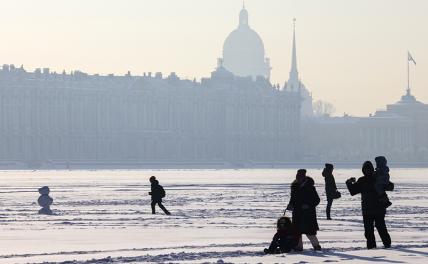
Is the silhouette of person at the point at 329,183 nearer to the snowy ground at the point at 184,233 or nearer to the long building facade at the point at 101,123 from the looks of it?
the snowy ground at the point at 184,233

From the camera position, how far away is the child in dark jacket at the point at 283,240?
22822 millimetres

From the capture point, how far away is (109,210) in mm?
38719

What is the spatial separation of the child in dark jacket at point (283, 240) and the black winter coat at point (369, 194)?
3.90ft

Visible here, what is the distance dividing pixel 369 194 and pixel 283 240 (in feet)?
5.35

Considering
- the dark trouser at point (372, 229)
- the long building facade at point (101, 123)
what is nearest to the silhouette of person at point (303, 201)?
the dark trouser at point (372, 229)

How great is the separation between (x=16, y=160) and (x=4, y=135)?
8.30m

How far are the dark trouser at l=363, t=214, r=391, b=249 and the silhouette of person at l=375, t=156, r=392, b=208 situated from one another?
248mm

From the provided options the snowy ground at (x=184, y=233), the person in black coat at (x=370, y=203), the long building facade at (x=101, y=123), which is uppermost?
the long building facade at (x=101, y=123)

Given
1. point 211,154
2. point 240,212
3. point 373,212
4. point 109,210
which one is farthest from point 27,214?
point 211,154

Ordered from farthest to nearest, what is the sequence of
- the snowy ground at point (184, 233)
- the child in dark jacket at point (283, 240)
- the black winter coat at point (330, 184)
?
the black winter coat at point (330, 184) → the child in dark jacket at point (283, 240) → the snowy ground at point (184, 233)

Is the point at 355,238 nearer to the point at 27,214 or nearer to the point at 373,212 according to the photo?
the point at 373,212

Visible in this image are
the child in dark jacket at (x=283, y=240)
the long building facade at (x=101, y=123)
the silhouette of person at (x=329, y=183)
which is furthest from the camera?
the long building facade at (x=101, y=123)

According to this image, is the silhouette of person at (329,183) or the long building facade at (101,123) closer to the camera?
the silhouette of person at (329,183)

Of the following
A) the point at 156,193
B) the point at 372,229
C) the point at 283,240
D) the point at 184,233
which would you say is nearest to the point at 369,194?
the point at 372,229
